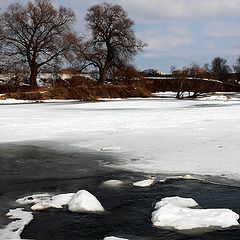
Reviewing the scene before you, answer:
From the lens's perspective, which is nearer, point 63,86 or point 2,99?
point 2,99

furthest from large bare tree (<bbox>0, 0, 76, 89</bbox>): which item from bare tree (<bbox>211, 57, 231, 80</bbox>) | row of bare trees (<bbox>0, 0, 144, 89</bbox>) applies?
bare tree (<bbox>211, 57, 231, 80</bbox>)

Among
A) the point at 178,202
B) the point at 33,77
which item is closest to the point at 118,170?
the point at 178,202

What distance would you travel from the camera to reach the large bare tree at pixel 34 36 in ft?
180

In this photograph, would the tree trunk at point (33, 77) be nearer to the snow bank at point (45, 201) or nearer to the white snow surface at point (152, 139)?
the white snow surface at point (152, 139)

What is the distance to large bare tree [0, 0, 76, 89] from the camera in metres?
54.8

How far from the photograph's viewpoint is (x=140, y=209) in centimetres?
755

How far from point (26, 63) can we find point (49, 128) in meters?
38.9

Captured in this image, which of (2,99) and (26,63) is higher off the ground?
(26,63)

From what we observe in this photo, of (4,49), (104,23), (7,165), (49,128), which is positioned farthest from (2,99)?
(7,165)

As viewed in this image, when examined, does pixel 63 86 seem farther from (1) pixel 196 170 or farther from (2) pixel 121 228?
(2) pixel 121 228

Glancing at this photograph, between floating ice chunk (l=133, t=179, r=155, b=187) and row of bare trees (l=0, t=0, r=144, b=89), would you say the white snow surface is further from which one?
row of bare trees (l=0, t=0, r=144, b=89)

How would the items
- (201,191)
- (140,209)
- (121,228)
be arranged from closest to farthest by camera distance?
1. (121,228)
2. (140,209)
3. (201,191)

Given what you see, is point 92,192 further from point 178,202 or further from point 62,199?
point 178,202

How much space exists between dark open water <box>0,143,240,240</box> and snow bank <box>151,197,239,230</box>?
0.60ft
